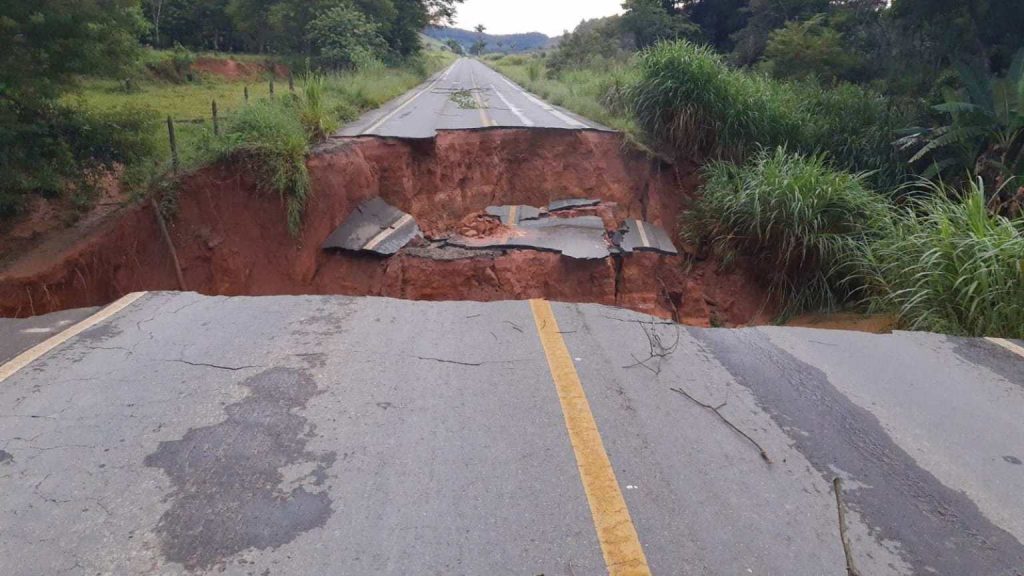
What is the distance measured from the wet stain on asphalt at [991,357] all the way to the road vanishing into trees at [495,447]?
24 millimetres

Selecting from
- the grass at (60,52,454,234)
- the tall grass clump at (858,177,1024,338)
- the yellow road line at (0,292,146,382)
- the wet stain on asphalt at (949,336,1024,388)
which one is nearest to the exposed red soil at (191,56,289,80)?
the grass at (60,52,454,234)

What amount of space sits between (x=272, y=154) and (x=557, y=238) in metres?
4.54

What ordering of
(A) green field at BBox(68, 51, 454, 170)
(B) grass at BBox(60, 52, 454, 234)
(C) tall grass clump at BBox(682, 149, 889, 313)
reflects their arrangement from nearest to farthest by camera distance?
(C) tall grass clump at BBox(682, 149, 889, 313)
(B) grass at BBox(60, 52, 454, 234)
(A) green field at BBox(68, 51, 454, 170)

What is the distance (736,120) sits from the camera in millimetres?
12578

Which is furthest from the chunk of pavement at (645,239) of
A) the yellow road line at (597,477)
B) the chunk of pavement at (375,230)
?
the yellow road line at (597,477)

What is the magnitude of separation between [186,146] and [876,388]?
31.6 ft

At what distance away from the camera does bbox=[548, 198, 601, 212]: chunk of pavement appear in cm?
1236

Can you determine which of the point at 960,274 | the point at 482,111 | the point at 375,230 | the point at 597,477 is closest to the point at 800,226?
the point at 960,274

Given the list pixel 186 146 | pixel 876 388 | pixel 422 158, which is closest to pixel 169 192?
pixel 186 146

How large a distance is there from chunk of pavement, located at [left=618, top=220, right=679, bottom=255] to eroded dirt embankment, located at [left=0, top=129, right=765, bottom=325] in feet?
0.53

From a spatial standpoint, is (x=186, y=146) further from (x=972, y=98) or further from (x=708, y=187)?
(x=972, y=98)

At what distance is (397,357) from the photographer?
449 cm

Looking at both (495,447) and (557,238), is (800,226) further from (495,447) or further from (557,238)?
(495,447)

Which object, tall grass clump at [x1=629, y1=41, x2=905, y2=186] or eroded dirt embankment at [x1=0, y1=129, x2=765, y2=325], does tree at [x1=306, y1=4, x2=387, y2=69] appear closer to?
eroded dirt embankment at [x1=0, y1=129, x2=765, y2=325]
